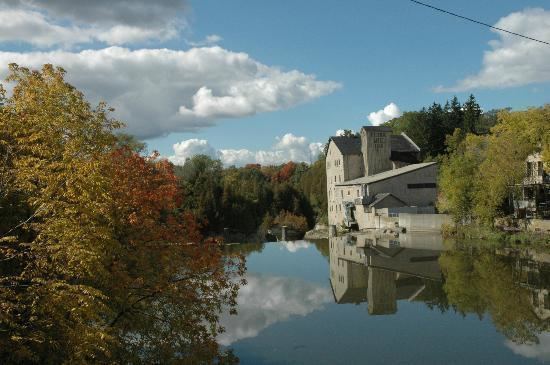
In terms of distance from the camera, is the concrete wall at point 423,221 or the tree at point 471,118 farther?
the tree at point 471,118

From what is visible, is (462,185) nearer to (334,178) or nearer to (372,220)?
(372,220)

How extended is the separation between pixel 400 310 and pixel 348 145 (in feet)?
133

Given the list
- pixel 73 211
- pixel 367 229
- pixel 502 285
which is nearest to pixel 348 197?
pixel 367 229

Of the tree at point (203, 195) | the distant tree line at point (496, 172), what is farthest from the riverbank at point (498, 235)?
the tree at point (203, 195)

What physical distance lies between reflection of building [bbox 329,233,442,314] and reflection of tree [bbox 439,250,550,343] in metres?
1.33

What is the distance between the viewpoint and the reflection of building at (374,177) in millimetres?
48781

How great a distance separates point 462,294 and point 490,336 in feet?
19.8

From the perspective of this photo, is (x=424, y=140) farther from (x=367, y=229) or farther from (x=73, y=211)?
(x=73, y=211)

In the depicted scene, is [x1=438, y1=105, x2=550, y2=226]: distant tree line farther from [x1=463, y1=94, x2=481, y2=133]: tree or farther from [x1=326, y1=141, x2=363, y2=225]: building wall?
[x1=463, y1=94, x2=481, y2=133]: tree

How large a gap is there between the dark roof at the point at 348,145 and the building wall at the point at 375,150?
5.24 feet

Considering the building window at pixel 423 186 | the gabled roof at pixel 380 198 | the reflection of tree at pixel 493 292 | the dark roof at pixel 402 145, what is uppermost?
the dark roof at pixel 402 145

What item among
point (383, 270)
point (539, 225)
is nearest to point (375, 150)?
point (539, 225)

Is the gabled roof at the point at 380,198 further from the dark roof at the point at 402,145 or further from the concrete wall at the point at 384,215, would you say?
the dark roof at the point at 402,145

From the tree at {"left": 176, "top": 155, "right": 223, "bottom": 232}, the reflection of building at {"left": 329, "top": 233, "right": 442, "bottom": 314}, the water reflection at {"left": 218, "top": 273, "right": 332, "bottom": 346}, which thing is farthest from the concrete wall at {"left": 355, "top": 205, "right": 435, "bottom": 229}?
the tree at {"left": 176, "top": 155, "right": 223, "bottom": 232}
